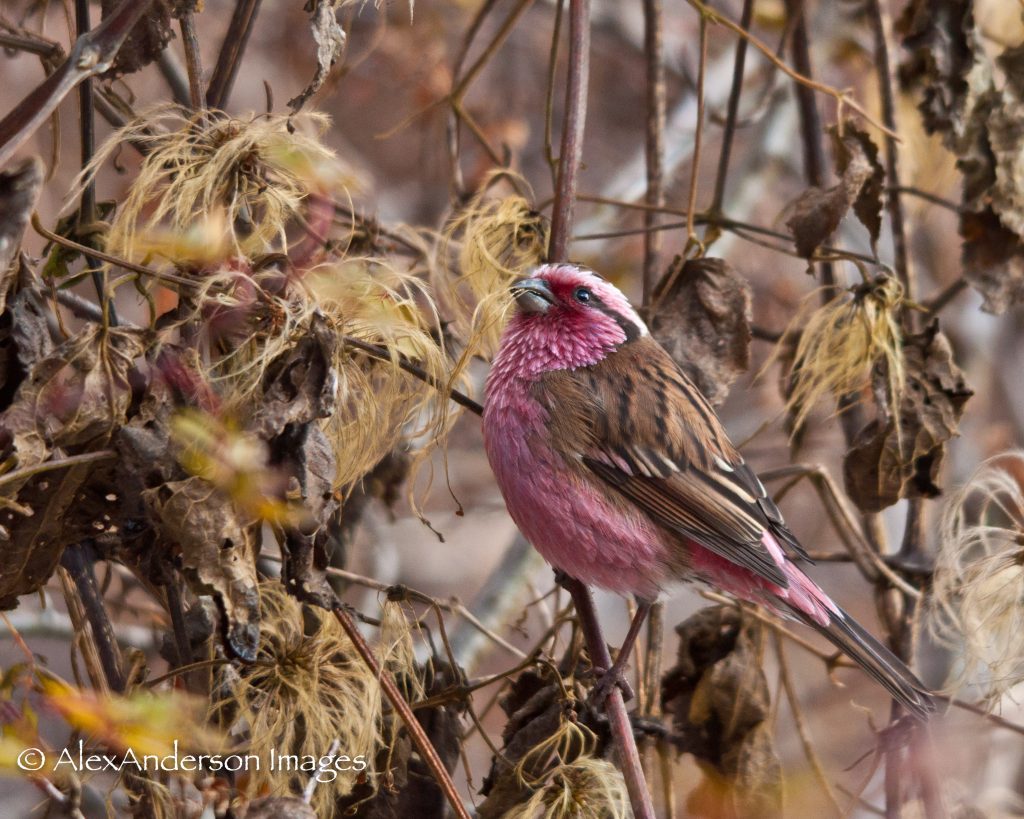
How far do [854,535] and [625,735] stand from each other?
1.55m

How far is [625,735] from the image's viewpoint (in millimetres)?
3309

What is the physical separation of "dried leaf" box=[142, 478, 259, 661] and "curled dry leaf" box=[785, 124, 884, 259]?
213cm

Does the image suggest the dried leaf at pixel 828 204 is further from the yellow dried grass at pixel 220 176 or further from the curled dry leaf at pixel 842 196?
the yellow dried grass at pixel 220 176

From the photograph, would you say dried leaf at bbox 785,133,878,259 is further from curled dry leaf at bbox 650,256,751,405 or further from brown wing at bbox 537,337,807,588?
brown wing at bbox 537,337,807,588

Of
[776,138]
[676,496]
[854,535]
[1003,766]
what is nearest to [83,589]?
[676,496]

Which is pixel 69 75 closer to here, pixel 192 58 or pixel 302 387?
pixel 192 58

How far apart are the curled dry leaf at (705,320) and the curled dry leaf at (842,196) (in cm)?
25

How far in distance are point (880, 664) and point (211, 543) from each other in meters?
2.27

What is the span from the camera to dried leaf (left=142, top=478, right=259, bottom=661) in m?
2.74

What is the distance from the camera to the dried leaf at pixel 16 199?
8.29ft

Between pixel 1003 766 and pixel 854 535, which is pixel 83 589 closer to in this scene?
pixel 854 535

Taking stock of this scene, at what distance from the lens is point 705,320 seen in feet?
13.5

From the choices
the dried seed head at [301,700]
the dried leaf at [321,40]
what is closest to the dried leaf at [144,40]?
the dried leaf at [321,40]

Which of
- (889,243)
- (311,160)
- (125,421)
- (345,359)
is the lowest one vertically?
(125,421)
